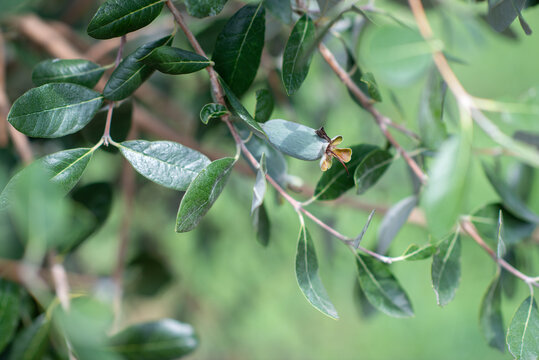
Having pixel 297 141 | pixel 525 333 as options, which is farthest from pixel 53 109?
pixel 525 333

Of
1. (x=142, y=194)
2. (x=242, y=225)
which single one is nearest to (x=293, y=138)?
(x=142, y=194)

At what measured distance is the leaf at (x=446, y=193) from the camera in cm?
30

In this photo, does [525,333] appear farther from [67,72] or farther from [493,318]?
[67,72]

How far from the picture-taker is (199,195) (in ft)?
1.05

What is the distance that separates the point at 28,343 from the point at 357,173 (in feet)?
1.09

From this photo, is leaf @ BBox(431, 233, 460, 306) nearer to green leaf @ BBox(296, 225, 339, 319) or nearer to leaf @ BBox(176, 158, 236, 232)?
green leaf @ BBox(296, 225, 339, 319)

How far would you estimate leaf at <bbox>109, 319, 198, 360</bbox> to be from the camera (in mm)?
467

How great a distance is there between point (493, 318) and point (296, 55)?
0.32 m

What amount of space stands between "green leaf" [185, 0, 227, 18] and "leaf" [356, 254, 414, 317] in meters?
0.25

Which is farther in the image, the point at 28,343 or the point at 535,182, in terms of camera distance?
the point at 535,182

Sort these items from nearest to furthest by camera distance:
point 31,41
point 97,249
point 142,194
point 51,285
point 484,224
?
point 484,224 < point 51,285 < point 31,41 < point 142,194 < point 97,249

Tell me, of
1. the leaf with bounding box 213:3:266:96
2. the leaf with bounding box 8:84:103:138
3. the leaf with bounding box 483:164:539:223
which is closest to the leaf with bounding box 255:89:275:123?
the leaf with bounding box 213:3:266:96

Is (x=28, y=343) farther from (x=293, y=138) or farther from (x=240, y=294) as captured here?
(x=240, y=294)

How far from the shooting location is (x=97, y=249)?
4.50 feet
